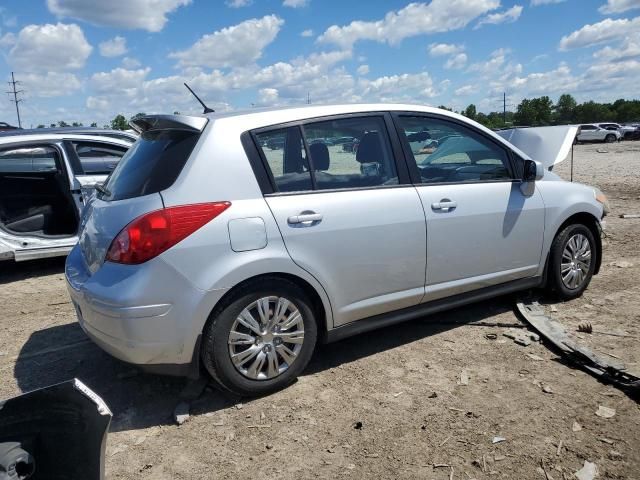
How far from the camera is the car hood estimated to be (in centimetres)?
578

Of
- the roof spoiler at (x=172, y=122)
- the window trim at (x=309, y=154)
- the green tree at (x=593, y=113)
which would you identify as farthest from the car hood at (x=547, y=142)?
the green tree at (x=593, y=113)

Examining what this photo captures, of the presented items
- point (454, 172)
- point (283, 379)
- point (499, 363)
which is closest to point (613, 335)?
point (499, 363)

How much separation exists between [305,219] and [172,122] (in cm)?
103

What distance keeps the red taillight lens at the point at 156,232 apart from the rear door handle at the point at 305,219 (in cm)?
53

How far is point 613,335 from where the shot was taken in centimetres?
414

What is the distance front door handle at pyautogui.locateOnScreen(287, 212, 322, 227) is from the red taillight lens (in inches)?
20.7

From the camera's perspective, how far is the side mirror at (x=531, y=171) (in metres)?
4.34

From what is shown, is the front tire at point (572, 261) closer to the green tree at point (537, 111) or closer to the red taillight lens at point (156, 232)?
the red taillight lens at point (156, 232)

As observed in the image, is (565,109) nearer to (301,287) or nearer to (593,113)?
(593,113)

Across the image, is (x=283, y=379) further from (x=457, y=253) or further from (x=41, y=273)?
(x=41, y=273)

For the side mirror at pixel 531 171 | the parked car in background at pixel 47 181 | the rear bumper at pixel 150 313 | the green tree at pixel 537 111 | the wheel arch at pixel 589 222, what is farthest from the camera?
the green tree at pixel 537 111

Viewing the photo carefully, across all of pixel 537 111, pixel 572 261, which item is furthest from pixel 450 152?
pixel 537 111

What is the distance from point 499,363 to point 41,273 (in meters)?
5.77

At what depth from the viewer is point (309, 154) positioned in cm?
351
